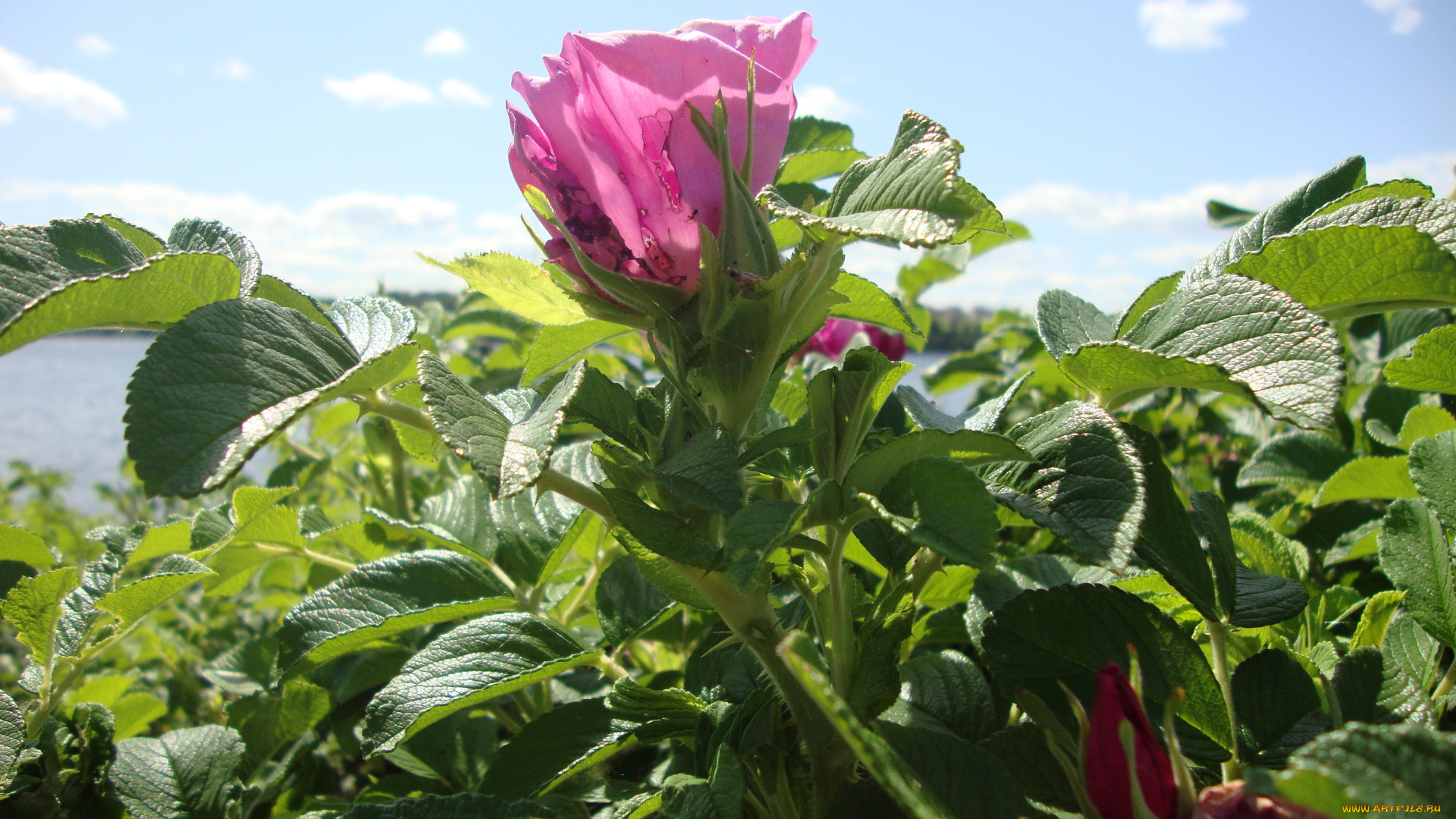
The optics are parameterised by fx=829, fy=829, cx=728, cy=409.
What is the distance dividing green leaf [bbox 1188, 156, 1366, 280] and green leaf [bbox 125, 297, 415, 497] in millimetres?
630

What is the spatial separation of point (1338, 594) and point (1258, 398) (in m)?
0.46

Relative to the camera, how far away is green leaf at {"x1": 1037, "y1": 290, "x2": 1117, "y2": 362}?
680mm

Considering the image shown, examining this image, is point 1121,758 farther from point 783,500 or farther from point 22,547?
point 22,547

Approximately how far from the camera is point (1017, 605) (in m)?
0.58

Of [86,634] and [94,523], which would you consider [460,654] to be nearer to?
[86,634]

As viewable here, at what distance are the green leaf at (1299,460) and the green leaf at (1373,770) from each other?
2.88 ft

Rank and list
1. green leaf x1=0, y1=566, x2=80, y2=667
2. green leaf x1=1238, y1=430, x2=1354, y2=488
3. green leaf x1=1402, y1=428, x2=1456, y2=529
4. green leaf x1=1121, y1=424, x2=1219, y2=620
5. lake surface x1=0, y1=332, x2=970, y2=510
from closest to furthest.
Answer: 1. green leaf x1=1121, y1=424, x2=1219, y2=620
2. green leaf x1=1402, y1=428, x2=1456, y2=529
3. green leaf x1=0, y1=566, x2=80, y2=667
4. green leaf x1=1238, y1=430, x2=1354, y2=488
5. lake surface x1=0, y1=332, x2=970, y2=510

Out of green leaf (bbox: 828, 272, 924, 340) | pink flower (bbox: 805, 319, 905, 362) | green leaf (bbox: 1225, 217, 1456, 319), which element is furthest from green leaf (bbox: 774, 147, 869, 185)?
pink flower (bbox: 805, 319, 905, 362)

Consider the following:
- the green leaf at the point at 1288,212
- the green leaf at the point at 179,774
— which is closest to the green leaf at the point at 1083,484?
the green leaf at the point at 1288,212

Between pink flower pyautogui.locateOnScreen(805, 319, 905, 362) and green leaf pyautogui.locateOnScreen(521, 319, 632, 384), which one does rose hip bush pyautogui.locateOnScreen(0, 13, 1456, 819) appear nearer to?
green leaf pyautogui.locateOnScreen(521, 319, 632, 384)

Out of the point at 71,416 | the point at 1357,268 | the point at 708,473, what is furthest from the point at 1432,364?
the point at 71,416

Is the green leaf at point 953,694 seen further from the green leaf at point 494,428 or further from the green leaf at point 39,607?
the green leaf at point 39,607

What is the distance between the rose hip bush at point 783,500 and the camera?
46 cm

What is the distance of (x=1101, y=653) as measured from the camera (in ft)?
1.81
